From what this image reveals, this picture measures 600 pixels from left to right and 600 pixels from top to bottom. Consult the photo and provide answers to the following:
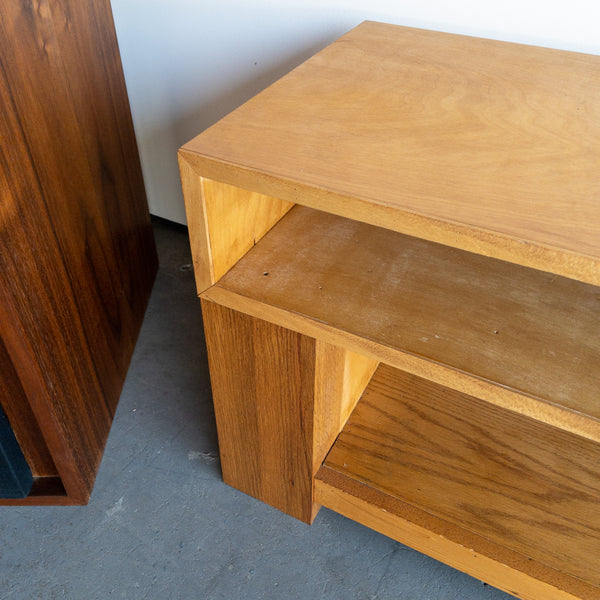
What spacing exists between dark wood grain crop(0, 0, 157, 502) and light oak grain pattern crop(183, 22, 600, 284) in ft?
0.97

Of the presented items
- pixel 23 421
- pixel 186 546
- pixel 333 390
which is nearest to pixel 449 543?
pixel 333 390

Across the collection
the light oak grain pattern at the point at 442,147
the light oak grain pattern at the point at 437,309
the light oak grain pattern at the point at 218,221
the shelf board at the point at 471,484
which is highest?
the light oak grain pattern at the point at 442,147

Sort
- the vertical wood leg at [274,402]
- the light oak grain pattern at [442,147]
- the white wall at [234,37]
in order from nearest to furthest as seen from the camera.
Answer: the light oak grain pattern at [442,147] → the vertical wood leg at [274,402] → the white wall at [234,37]

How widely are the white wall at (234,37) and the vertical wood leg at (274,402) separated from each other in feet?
1.77

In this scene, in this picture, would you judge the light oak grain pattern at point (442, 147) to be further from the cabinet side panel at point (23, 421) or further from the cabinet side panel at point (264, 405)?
the cabinet side panel at point (23, 421)

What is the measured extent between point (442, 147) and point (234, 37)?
2.07 ft

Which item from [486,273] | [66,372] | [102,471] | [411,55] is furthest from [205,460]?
[411,55]

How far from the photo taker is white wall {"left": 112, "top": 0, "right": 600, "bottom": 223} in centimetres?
82

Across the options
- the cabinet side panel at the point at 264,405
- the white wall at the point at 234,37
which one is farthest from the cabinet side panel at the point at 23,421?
the white wall at the point at 234,37

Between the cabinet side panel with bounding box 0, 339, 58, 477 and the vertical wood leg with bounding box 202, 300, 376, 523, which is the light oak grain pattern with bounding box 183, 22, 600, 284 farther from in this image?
the cabinet side panel with bounding box 0, 339, 58, 477

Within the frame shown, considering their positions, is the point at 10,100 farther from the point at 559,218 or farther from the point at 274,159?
the point at 559,218

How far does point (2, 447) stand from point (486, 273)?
72cm

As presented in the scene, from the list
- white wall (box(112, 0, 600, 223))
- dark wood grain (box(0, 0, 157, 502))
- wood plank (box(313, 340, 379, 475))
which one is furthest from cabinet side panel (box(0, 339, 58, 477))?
white wall (box(112, 0, 600, 223))

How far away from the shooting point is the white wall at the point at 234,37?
82 centimetres
